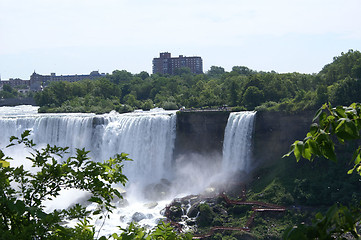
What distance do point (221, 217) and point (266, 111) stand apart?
10492 mm

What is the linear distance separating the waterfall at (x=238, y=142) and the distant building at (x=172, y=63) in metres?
112

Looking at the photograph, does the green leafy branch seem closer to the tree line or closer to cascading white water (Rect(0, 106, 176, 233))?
the tree line

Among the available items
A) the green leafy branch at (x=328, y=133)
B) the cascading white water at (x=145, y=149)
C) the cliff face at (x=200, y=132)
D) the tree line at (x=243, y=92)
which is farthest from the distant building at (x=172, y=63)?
the green leafy branch at (x=328, y=133)

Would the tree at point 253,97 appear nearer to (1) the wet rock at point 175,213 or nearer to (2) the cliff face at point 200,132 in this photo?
(2) the cliff face at point 200,132

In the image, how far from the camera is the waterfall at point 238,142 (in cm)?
3497

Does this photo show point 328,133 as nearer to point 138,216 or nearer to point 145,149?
point 138,216

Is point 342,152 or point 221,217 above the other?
point 342,152

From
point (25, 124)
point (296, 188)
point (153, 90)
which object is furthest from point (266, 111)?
point (153, 90)

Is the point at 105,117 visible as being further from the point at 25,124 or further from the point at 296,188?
the point at 296,188

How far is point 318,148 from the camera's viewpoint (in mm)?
2936

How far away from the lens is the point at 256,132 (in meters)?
34.8

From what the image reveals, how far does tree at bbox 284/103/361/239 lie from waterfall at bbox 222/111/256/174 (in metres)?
31.9

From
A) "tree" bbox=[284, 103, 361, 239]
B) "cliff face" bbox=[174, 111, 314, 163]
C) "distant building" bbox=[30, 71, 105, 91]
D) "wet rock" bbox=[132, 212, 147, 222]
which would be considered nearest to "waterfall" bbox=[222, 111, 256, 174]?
"cliff face" bbox=[174, 111, 314, 163]

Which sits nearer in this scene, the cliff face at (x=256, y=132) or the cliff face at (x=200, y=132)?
the cliff face at (x=256, y=132)
